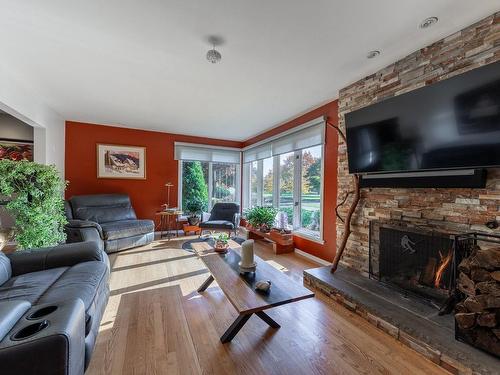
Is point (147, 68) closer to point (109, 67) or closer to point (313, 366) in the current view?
point (109, 67)

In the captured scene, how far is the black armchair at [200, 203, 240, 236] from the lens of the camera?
4.44 meters

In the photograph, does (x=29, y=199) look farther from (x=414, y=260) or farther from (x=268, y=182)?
(x=414, y=260)

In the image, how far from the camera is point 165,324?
1891mm

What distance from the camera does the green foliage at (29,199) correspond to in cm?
241

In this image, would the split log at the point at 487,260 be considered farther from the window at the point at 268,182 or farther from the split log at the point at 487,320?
the window at the point at 268,182

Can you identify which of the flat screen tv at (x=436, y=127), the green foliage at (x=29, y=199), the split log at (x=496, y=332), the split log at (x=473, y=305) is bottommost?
the split log at (x=496, y=332)

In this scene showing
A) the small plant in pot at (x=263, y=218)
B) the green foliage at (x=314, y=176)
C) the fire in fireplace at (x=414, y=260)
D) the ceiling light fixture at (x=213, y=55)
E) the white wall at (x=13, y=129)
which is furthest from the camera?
the small plant in pot at (x=263, y=218)

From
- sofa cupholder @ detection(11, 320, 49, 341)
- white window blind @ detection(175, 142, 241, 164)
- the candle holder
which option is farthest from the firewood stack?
white window blind @ detection(175, 142, 241, 164)

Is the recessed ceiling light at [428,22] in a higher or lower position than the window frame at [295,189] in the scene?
higher

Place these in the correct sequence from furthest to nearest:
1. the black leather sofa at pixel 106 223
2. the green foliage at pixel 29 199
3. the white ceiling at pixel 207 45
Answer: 1. the black leather sofa at pixel 106 223
2. the green foliage at pixel 29 199
3. the white ceiling at pixel 207 45

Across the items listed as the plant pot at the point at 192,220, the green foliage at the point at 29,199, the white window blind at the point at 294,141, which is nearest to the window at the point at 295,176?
the white window blind at the point at 294,141

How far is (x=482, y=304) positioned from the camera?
4.71 feet

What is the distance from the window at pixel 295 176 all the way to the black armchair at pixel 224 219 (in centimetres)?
→ 75

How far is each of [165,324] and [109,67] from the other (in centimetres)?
258
